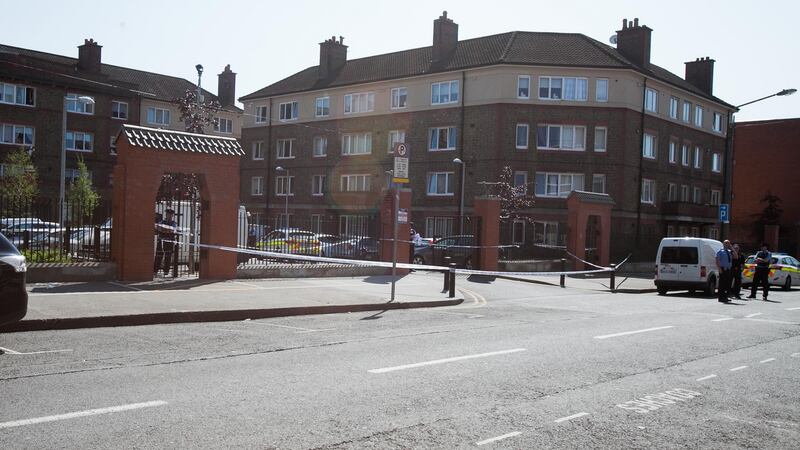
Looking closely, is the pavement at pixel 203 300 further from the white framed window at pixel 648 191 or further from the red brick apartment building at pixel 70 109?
the red brick apartment building at pixel 70 109

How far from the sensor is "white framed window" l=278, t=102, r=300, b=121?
58781 millimetres

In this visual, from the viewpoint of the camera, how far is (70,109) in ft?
184

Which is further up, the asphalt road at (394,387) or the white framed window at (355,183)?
the white framed window at (355,183)

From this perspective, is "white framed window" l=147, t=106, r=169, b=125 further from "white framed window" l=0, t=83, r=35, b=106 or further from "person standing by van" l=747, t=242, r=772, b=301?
"person standing by van" l=747, t=242, r=772, b=301

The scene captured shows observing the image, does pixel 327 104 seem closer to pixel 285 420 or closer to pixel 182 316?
pixel 182 316

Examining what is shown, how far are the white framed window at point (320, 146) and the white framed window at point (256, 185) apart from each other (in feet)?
21.7

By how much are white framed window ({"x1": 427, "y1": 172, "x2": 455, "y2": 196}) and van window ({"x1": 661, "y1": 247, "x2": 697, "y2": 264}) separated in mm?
25054

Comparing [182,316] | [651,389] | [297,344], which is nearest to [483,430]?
[651,389]

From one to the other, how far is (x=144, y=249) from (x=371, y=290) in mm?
5347

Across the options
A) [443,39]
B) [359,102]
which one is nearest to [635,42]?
[443,39]

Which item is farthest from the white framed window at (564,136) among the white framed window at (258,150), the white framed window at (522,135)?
the white framed window at (258,150)

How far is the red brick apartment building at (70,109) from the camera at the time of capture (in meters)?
52.3

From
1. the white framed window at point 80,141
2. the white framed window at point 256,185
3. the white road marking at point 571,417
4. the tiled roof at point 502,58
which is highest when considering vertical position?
the tiled roof at point 502,58

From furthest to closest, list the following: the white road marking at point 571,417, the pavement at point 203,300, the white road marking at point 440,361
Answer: the pavement at point 203,300 → the white road marking at point 440,361 → the white road marking at point 571,417
